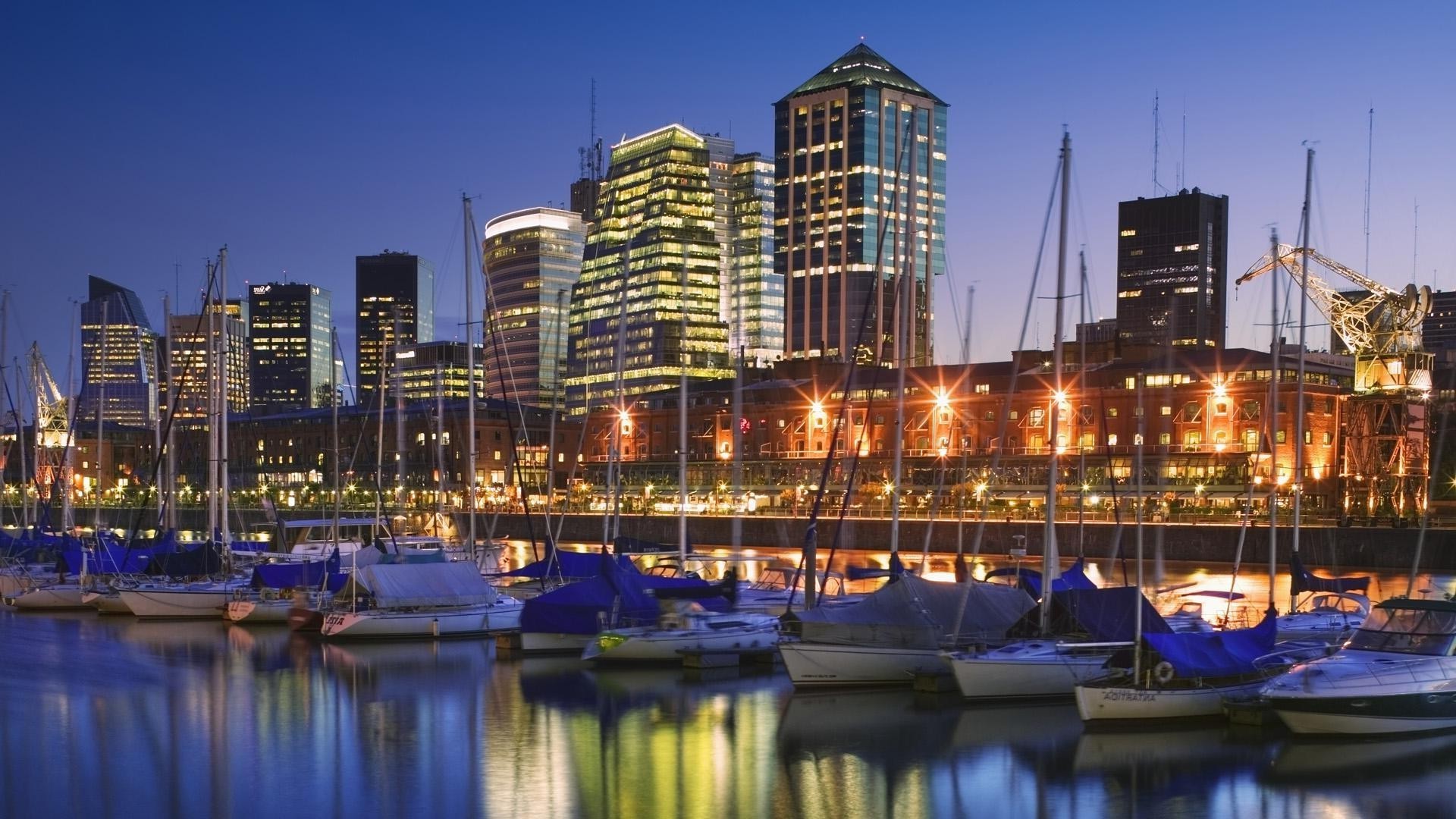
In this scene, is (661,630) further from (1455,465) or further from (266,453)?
(266,453)

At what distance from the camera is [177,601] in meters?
52.8

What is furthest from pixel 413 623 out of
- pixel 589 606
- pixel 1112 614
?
pixel 1112 614

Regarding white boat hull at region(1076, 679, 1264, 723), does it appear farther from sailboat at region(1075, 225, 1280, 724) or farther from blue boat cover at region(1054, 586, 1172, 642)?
blue boat cover at region(1054, 586, 1172, 642)

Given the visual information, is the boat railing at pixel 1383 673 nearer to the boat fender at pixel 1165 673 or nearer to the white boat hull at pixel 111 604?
the boat fender at pixel 1165 673

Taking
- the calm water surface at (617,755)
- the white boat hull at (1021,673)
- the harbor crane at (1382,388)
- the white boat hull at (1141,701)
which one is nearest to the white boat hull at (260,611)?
the calm water surface at (617,755)

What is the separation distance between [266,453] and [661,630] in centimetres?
16528

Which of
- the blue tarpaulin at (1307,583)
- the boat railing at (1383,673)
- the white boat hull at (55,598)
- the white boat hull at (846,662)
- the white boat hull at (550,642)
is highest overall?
the blue tarpaulin at (1307,583)

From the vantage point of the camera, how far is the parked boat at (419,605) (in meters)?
45.0

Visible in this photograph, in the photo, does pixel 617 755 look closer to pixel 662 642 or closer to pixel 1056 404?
pixel 662 642

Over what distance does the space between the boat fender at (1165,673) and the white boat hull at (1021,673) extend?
7.11 ft

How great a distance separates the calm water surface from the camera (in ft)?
80.6

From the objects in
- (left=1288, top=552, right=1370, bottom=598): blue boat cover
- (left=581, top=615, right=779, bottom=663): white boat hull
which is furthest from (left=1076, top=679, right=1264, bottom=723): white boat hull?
(left=1288, top=552, right=1370, bottom=598): blue boat cover

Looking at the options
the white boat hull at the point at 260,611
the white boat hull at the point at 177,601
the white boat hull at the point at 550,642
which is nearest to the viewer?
the white boat hull at the point at 550,642

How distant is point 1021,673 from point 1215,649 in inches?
164
